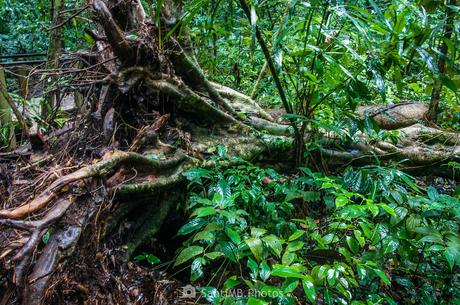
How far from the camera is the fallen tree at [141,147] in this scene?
5.95 ft

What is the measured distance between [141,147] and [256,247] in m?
1.43

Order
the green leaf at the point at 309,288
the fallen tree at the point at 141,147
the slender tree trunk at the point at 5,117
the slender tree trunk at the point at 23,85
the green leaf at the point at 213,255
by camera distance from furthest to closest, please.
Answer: the slender tree trunk at the point at 5,117 < the slender tree trunk at the point at 23,85 < the green leaf at the point at 213,255 < the fallen tree at the point at 141,147 < the green leaf at the point at 309,288

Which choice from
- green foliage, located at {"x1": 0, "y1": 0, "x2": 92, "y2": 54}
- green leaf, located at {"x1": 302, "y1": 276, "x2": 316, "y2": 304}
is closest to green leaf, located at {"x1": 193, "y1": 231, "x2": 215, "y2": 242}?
green leaf, located at {"x1": 302, "y1": 276, "x2": 316, "y2": 304}

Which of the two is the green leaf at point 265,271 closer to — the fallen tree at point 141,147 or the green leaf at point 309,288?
the green leaf at point 309,288

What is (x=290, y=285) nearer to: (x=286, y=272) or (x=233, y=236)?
(x=286, y=272)

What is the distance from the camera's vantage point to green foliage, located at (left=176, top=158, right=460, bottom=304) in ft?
5.83

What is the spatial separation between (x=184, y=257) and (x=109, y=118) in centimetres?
141

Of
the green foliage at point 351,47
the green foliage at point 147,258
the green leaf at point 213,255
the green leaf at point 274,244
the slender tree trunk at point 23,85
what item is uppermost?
the green foliage at point 351,47

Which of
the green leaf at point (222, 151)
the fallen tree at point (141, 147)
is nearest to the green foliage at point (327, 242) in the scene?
the green leaf at point (222, 151)

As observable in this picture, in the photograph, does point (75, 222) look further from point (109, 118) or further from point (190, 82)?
point (190, 82)

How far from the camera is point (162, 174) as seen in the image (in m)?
2.66

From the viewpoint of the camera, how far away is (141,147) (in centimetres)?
282

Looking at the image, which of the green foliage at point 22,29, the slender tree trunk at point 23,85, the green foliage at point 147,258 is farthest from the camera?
the green foliage at point 22,29

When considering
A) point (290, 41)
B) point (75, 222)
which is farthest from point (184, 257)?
point (290, 41)
